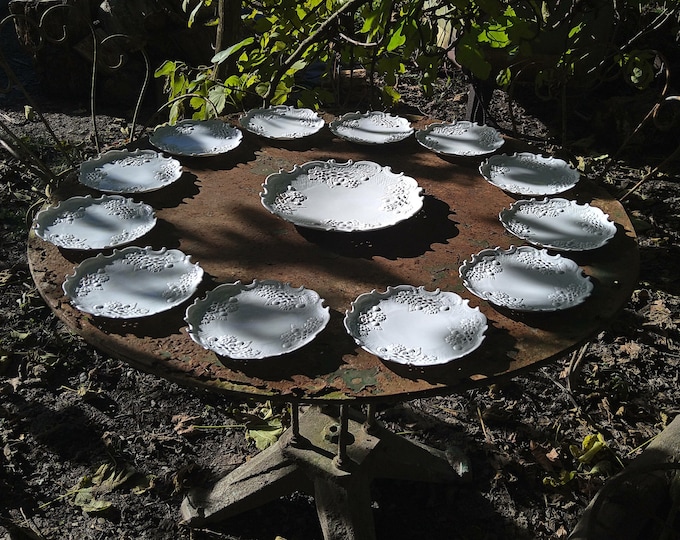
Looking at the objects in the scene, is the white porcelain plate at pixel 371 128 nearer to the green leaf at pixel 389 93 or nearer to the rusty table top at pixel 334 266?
the rusty table top at pixel 334 266

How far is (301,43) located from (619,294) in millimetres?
1822

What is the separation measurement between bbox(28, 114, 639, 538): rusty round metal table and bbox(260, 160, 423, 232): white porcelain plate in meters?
0.03

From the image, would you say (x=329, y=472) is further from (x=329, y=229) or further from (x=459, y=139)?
(x=459, y=139)

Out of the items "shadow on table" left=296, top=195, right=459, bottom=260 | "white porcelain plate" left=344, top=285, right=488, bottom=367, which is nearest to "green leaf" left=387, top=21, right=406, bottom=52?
"shadow on table" left=296, top=195, right=459, bottom=260

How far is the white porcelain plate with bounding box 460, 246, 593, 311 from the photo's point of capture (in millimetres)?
1416

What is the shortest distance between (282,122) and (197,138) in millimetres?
308

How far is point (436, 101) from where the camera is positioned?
4.84 metres

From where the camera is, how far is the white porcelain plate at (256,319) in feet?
4.23

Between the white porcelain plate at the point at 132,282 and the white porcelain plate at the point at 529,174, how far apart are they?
938 mm

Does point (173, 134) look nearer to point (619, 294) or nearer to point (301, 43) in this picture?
point (301, 43)

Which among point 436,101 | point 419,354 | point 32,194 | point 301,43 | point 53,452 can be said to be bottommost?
point 53,452

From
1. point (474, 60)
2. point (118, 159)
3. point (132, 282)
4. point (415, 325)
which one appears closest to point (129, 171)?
point (118, 159)

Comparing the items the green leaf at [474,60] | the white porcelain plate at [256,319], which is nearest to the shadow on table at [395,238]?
the white porcelain plate at [256,319]

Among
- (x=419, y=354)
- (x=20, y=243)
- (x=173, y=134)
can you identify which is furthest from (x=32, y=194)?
(x=419, y=354)
